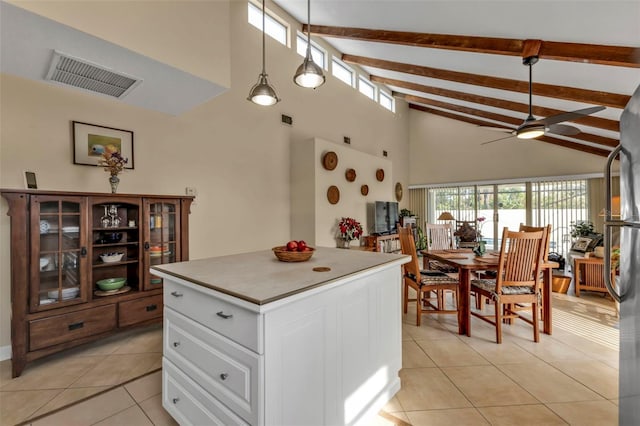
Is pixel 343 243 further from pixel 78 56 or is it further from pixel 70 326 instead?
pixel 78 56

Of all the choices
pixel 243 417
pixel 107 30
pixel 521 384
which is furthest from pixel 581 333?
pixel 107 30

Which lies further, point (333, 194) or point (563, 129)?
point (333, 194)

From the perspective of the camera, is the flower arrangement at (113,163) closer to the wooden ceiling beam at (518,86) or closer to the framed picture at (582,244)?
the wooden ceiling beam at (518,86)

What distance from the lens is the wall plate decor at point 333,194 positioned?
16.2ft

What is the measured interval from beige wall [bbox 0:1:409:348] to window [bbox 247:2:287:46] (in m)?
0.16

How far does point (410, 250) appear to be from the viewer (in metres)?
3.20

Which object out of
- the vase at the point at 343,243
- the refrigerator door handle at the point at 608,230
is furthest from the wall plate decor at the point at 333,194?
the refrigerator door handle at the point at 608,230

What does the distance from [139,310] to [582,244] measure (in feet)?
22.2

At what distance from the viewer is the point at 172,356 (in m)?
1.63

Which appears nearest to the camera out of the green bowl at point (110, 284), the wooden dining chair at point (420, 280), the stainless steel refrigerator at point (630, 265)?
the stainless steel refrigerator at point (630, 265)

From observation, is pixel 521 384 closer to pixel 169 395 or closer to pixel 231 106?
pixel 169 395

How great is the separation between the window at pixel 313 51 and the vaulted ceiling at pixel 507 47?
0.68ft

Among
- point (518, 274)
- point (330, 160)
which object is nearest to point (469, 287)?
point (518, 274)

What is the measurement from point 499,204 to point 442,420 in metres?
6.75
